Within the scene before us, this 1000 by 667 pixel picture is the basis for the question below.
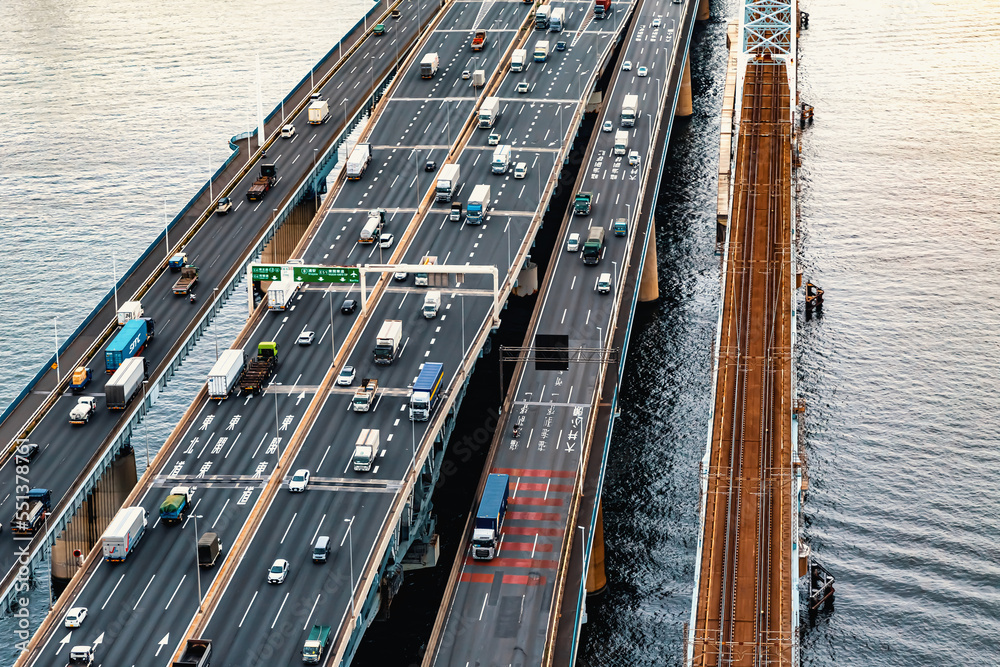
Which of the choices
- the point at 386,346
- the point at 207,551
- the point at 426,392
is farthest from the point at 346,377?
the point at 207,551

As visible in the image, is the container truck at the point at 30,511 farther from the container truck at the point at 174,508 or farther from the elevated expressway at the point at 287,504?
the container truck at the point at 174,508

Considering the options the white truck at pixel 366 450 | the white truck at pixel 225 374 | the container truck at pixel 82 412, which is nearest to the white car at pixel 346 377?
the white truck at pixel 225 374

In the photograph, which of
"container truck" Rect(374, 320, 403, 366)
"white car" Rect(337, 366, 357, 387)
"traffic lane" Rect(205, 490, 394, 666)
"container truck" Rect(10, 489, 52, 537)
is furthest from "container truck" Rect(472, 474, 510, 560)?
"container truck" Rect(10, 489, 52, 537)

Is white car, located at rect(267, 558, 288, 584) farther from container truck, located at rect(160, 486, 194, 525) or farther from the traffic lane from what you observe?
container truck, located at rect(160, 486, 194, 525)

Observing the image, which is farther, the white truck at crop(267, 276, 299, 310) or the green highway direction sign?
the white truck at crop(267, 276, 299, 310)

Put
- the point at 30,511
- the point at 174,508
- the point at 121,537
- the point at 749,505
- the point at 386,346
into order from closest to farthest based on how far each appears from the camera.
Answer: the point at 121,537 < the point at 174,508 < the point at 30,511 < the point at 749,505 < the point at 386,346

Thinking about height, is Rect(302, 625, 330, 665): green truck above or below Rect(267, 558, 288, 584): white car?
below

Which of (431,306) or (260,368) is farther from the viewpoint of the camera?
(431,306)

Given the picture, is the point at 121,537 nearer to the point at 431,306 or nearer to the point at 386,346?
the point at 386,346
